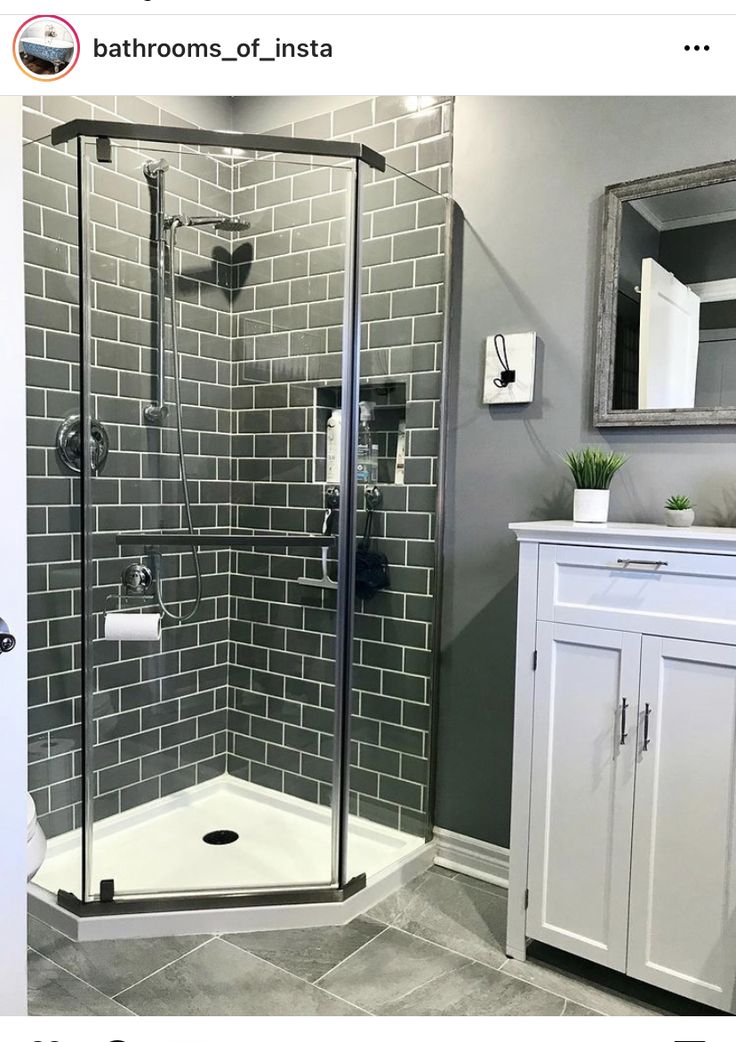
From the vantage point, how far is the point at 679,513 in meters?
1.79

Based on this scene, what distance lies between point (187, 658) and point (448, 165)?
163 cm

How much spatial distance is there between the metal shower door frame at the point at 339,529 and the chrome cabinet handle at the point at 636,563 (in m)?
0.72

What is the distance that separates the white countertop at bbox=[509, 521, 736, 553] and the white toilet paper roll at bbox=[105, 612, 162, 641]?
96 cm

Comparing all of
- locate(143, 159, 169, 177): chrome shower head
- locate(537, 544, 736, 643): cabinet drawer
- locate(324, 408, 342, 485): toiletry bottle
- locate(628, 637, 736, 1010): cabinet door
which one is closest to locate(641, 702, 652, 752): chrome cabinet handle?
locate(628, 637, 736, 1010): cabinet door

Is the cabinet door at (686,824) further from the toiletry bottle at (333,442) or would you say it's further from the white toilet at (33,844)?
the white toilet at (33,844)

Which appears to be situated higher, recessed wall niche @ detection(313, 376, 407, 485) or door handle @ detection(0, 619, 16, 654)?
recessed wall niche @ detection(313, 376, 407, 485)

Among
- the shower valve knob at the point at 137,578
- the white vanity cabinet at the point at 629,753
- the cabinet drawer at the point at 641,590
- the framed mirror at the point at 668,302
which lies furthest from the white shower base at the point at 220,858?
the framed mirror at the point at 668,302

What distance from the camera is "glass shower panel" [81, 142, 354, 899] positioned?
1.94 metres

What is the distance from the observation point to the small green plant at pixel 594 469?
190 centimetres

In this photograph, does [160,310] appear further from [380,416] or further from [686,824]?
[686,824]
